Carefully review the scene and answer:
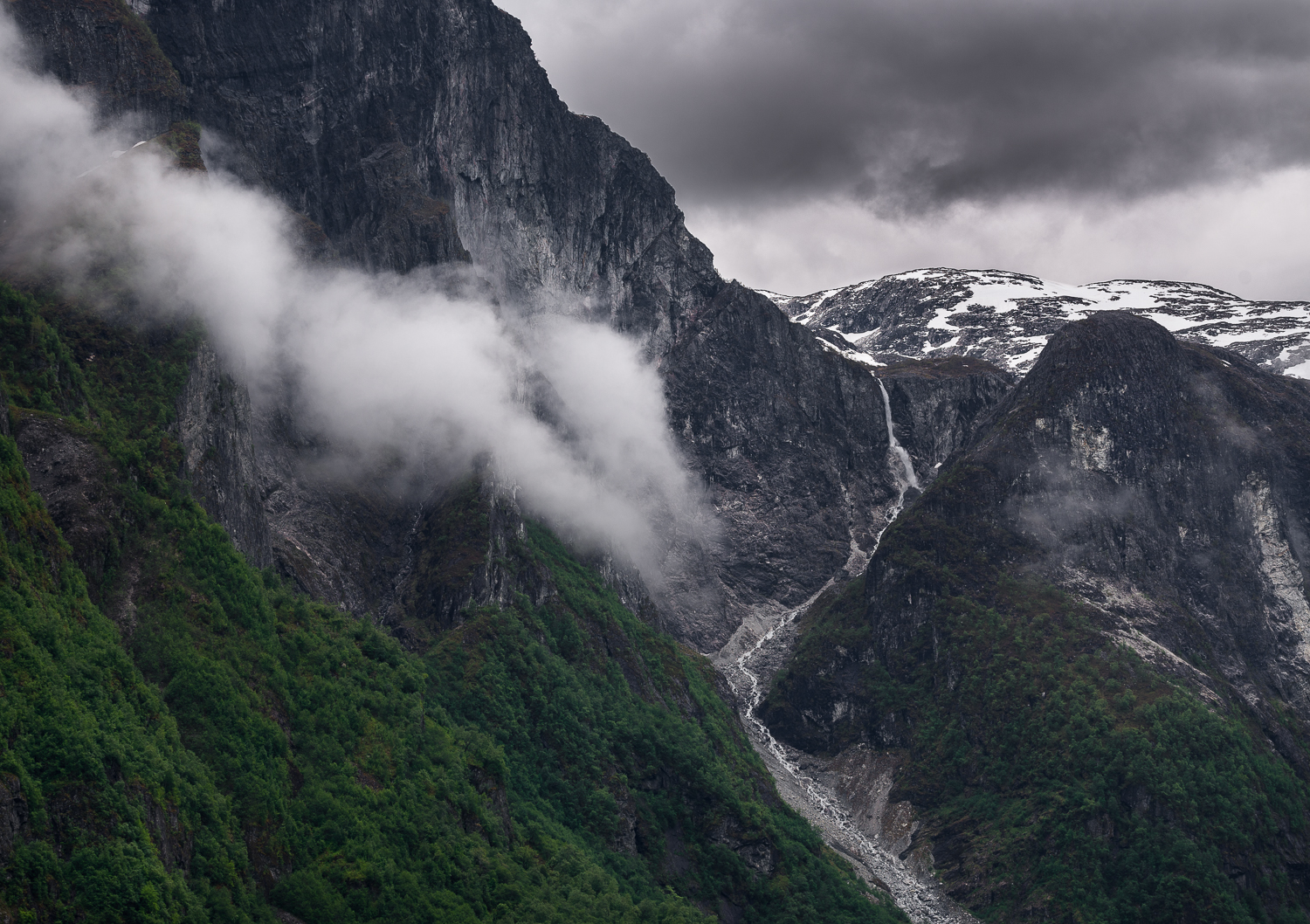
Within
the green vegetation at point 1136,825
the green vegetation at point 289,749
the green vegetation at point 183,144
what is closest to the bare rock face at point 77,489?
the green vegetation at point 289,749

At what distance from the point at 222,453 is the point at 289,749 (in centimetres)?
3880

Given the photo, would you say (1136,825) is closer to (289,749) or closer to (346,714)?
(346,714)

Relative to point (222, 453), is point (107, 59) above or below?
above

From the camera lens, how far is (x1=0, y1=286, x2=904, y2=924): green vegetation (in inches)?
2916

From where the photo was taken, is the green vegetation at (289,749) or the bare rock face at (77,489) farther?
the bare rock face at (77,489)

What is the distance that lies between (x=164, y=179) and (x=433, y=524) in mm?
59862

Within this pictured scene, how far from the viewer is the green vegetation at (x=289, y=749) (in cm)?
7406

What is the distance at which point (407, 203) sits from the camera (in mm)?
199875

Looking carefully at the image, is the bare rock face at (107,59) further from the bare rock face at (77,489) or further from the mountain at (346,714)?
the bare rock face at (77,489)

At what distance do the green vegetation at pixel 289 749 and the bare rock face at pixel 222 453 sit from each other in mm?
3244

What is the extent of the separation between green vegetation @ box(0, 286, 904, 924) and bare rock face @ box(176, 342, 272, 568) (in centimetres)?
324

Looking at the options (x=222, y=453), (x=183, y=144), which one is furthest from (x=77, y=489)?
(x=183, y=144)

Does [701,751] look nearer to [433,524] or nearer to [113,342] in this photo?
[433,524]

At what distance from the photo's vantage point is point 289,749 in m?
104
